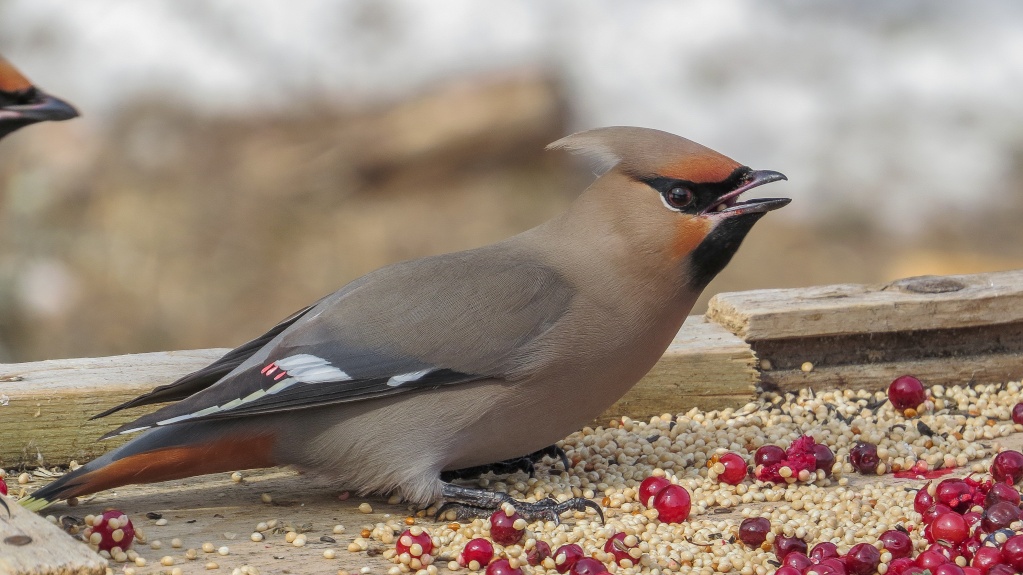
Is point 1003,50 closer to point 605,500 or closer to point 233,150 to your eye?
point 233,150

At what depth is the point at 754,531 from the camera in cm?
322

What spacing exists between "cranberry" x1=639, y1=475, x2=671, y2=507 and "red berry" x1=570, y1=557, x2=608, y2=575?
45cm

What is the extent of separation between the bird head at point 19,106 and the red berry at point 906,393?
2.50m

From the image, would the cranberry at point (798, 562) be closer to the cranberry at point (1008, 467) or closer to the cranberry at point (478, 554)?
the cranberry at point (478, 554)

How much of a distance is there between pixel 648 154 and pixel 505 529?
103 cm

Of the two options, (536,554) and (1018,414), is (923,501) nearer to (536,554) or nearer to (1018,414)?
(1018,414)

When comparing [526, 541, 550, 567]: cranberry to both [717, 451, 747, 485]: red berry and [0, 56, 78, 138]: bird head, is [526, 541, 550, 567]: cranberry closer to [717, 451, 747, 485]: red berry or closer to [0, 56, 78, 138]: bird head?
[717, 451, 747, 485]: red berry

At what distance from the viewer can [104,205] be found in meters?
8.55

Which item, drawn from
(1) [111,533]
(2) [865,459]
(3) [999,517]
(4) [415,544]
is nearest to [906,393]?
(2) [865,459]

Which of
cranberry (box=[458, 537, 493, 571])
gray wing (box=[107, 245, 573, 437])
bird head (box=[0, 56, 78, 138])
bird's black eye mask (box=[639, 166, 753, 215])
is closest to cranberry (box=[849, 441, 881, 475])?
bird's black eye mask (box=[639, 166, 753, 215])

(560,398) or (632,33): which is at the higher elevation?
(632,33)

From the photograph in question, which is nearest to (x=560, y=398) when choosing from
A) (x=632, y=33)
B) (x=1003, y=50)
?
(x=632, y=33)

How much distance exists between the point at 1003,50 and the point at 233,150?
20.5ft

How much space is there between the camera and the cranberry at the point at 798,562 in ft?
9.92
